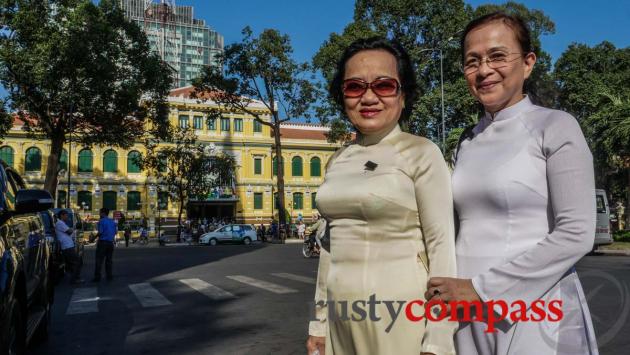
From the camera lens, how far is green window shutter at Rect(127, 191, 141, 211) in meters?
50.4

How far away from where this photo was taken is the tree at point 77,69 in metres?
20.6

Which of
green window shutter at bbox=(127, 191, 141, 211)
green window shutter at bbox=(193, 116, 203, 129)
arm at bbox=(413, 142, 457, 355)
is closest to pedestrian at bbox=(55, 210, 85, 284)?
arm at bbox=(413, 142, 457, 355)

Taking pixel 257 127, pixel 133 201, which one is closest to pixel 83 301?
pixel 133 201

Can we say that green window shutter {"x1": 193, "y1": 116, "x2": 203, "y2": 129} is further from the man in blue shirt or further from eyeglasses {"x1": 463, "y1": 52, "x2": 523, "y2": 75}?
eyeglasses {"x1": 463, "y1": 52, "x2": 523, "y2": 75}

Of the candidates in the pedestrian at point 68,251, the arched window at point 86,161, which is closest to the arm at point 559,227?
the pedestrian at point 68,251

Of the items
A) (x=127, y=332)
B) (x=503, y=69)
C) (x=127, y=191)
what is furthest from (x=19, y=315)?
(x=127, y=191)

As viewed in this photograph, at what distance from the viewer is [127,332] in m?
6.39

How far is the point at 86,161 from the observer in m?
49.5

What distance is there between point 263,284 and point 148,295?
84.7 inches

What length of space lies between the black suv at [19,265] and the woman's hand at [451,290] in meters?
2.71

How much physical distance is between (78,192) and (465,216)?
170 ft

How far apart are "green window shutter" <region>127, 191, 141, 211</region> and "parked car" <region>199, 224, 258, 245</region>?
17845 millimetres

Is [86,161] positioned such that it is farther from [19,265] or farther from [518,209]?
[518,209]

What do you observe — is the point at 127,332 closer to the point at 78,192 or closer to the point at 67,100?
Answer: the point at 67,100
